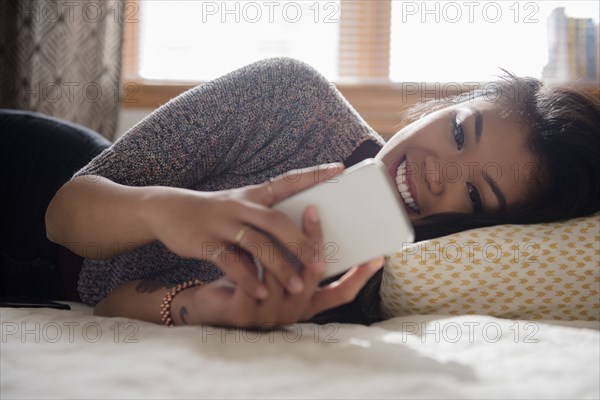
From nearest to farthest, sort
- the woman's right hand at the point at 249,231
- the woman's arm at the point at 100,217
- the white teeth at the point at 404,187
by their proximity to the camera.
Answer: the woman's right hand at the point at 249,231 → the woman's arm at the point at 100,217 → the white teeth at the point at 404,187

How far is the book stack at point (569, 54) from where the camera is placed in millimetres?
2158

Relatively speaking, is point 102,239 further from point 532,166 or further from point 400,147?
point 532,166

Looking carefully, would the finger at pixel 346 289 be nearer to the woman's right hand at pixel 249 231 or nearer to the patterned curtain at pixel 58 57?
the woman's right hand at pixel 249 231

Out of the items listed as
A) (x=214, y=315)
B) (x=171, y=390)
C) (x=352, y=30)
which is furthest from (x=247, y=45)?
(x=171, y=390)

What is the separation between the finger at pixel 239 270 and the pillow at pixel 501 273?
344 millimetres

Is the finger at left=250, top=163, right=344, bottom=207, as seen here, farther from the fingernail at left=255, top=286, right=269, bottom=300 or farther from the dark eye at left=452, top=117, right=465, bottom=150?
the dark eye at left=452, top=117, right=465, bottom=150

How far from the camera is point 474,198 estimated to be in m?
1.03

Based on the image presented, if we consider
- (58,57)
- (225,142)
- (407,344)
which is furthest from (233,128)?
(58,57)

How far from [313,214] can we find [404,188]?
1.51ft

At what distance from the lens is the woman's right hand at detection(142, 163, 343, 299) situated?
2.03 ft

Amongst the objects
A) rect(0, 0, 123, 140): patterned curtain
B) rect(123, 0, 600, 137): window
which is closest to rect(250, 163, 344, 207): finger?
rect(123, 0, 600, 137): window

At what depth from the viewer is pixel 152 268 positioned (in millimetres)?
1030

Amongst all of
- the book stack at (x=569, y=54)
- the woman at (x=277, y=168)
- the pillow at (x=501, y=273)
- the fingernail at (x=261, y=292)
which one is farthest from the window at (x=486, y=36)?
the fingernail at (x=261, y=292)

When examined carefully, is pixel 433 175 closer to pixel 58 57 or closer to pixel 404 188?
pixel 404 188
